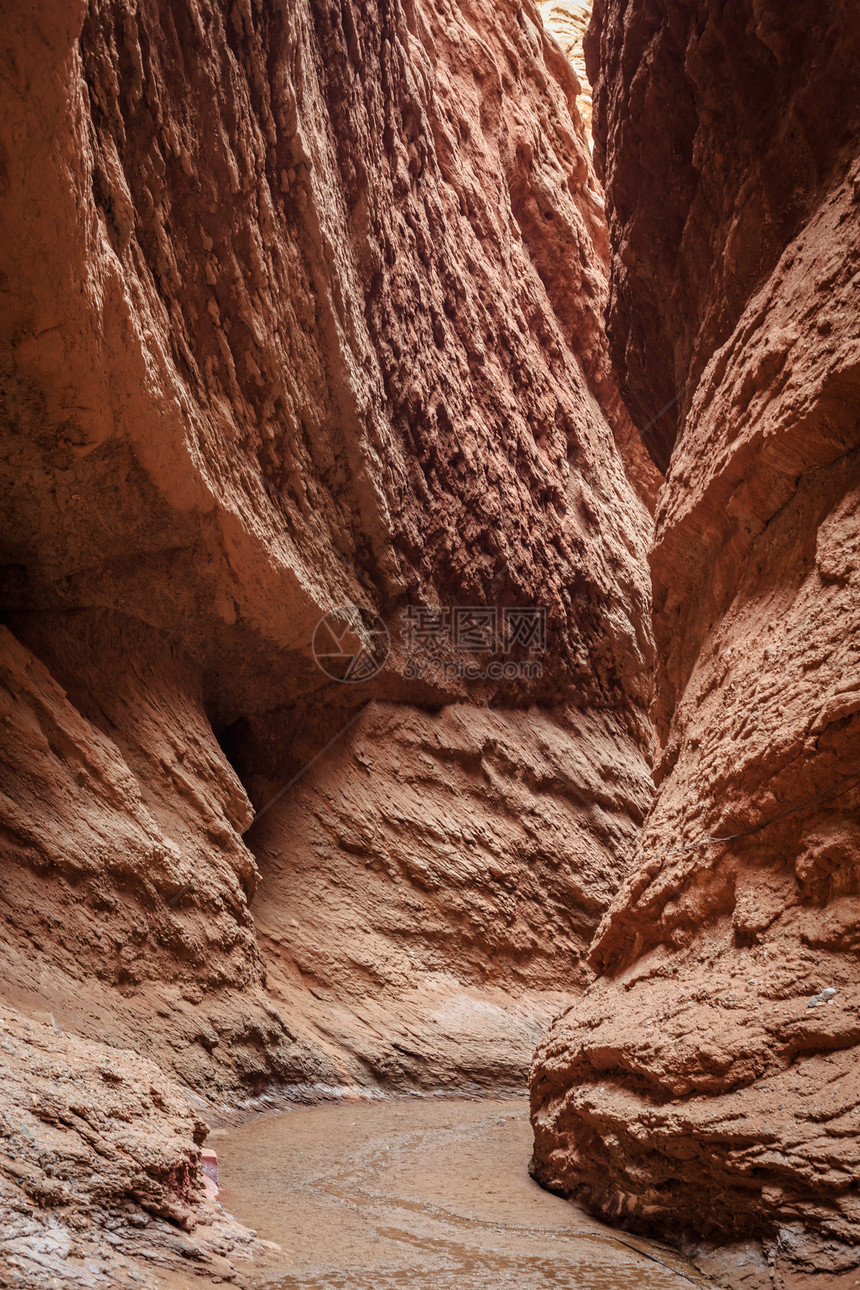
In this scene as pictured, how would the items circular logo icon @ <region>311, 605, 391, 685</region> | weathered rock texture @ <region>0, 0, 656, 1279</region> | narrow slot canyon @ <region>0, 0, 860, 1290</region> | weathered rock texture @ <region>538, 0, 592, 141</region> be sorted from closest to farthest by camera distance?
narrow slot canyon @ <region>0, 0, 860, 1290</region>
weathered rock texture @ <region>0, 0, 656, 1279</region>
circular logo icon @ <region>311, 605, 391, 685</region>
weathered rock texture @ <region>538, 0, 592, 141</region>

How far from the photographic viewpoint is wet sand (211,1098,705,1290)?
Result: 8.21 feet

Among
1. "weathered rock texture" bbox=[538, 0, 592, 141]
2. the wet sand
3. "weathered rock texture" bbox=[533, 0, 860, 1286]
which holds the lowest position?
the wet sand

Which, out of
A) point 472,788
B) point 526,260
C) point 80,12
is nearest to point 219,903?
point 472,788

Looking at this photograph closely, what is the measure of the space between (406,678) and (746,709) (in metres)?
4.91

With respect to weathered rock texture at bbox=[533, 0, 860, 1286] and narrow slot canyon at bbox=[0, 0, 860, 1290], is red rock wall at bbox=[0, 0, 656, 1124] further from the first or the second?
weathered rock texture at bbox=[533, 0, 860, 1286]

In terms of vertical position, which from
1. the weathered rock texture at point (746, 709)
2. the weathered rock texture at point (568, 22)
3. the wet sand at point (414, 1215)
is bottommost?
the wet sand at point (414, 1215)

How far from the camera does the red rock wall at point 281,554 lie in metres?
4.61

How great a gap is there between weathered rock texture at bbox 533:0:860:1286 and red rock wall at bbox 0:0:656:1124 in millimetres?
2417

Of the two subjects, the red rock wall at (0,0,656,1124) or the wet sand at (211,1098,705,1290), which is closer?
the wet sand at (211,1098,705,1290)

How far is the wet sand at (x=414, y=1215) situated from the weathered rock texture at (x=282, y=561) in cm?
95

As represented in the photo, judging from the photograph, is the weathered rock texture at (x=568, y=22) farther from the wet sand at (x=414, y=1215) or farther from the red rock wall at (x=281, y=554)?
the wet sand at (x=414, y=1215)

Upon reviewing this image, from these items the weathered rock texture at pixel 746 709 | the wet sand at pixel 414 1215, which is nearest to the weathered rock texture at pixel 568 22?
the weathered rock texture at pixel 746 709

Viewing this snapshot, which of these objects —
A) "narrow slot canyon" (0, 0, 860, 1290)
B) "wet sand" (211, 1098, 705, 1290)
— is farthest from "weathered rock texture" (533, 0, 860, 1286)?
"wet sand" (211, 1098, 705, 1290)

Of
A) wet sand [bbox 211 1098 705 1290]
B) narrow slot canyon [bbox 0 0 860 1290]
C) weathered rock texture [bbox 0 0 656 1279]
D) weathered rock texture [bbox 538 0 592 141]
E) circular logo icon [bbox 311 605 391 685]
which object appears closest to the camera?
wet sand [bbox 211 1098 705 1290]
